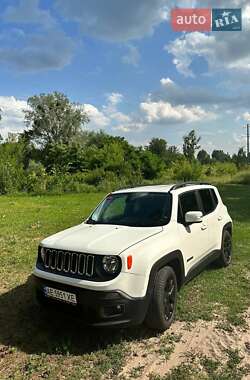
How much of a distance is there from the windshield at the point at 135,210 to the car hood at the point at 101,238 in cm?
21

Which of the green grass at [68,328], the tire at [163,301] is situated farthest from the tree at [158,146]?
the tire at [163,301]

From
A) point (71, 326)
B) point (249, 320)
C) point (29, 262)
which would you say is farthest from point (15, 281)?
point (249, 320)

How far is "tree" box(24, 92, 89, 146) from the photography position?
63.8m

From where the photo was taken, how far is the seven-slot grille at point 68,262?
393 cm

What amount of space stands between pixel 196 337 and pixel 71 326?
4.85 feet

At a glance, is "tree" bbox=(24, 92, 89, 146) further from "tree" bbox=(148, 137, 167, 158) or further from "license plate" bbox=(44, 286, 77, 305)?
"license plate" bbox=(44, 286, 77, 305)

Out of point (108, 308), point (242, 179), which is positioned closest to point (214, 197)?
point (108, 308)

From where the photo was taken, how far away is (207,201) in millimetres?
6227

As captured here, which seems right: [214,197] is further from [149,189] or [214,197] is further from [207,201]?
[149,189]

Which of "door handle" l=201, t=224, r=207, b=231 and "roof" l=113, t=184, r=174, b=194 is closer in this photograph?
"roof" l=113, t=184, r=174, b=194

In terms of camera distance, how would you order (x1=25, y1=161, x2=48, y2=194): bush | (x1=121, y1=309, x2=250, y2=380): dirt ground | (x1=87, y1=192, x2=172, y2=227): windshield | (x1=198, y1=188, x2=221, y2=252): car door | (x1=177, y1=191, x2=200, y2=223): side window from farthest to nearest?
(x1=25, y1=161, x2=48, y2=194): bush, (x1=198, y1=188, x2=221, y2=252): car door, (x1=177, y1=191, x2=200, y2=223): side window, (x1=87, y1=192, x2=172, y2=227): windshield, (x1=121, y1=309, x2=250, y2=380): dirt ground

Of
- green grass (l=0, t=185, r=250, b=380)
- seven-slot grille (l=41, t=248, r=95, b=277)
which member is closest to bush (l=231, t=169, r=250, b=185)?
green grass (l=0, t=185, r=250, b=380)

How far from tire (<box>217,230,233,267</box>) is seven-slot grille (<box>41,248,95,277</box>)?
331 centimetres

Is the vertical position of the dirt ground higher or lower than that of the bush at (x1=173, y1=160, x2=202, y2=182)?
lower
